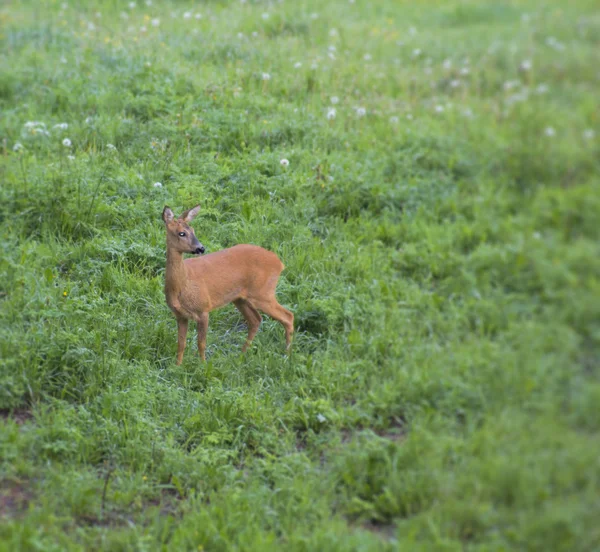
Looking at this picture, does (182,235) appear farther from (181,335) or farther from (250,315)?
(250,315)

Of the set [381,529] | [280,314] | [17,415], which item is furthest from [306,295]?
[381,529]

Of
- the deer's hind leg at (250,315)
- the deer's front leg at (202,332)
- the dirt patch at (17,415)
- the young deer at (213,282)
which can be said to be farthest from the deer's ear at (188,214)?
the dirt patch at (17,415)

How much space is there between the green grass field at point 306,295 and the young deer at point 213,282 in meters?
0.24

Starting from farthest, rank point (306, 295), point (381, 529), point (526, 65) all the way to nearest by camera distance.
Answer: point (526, 65), point (306, 295), point (381, 529)

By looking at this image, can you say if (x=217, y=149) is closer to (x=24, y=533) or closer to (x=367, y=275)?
(x=367, y=275)

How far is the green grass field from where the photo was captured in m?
4.21

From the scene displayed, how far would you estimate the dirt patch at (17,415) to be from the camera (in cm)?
531

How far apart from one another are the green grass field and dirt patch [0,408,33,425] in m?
0.03

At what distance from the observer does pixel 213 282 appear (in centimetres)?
618

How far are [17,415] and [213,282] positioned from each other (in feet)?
5.74

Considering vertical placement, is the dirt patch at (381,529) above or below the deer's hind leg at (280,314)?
below

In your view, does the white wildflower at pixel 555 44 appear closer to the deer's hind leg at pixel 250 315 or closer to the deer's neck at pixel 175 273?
the deer's hind leg at pixel 250 315

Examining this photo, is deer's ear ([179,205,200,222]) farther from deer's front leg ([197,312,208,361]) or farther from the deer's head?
deer's front leg ([197,312,208,361])

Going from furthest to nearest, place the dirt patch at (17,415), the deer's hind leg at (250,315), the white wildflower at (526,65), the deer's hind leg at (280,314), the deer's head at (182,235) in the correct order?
the white wildflower at (526,65)
the deer's hind leg at (250,315)
the deer's hind leg at (280,314)
the deer's head at (182,235)
the dirt patch at (17,415)
